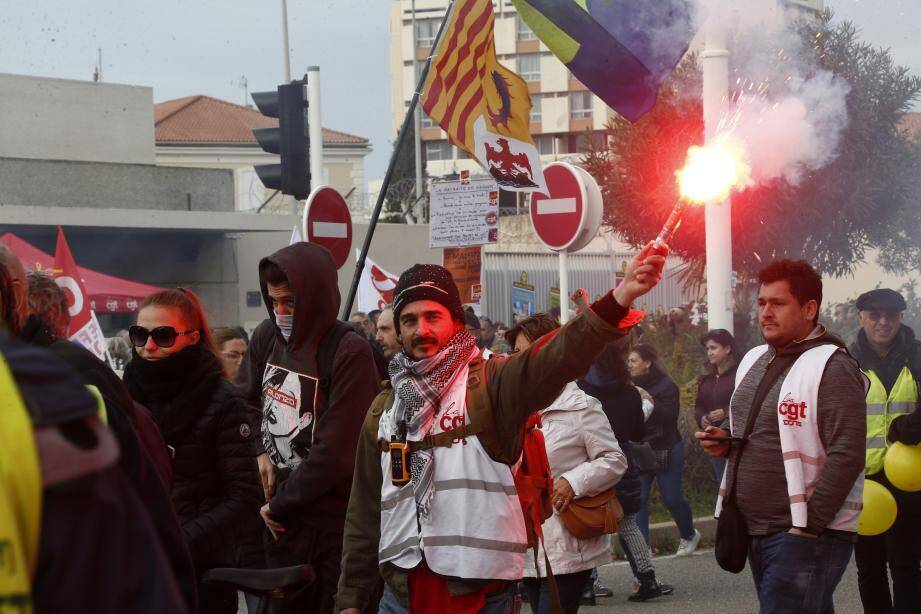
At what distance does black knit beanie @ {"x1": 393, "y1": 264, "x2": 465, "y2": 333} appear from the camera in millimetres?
4090

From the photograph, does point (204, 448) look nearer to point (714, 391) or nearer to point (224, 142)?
point (714, 391)

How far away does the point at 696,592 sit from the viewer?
8.64 m

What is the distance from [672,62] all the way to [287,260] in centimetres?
282

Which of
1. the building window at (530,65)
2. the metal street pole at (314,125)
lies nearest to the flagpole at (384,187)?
the metal street pole at (314,125)

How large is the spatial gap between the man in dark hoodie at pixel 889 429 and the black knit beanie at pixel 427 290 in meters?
3.31

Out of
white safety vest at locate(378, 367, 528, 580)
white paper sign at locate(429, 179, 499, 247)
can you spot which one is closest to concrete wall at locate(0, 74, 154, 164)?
white paper sign at locate(429, 179, 499, 247)

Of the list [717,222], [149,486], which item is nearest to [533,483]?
[149,486]

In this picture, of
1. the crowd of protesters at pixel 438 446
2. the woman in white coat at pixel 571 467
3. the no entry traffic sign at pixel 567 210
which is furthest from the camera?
the no entry traffic sign at pixel 567 210

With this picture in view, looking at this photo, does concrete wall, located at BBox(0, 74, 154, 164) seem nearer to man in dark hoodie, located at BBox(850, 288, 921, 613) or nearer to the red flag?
the red flag

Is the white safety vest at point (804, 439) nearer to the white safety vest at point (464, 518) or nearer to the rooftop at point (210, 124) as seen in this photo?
the white safety vest at point (464, 518)

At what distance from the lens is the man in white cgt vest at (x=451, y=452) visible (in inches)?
153

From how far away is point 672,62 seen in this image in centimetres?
688

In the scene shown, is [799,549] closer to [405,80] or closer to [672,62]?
[672,62]

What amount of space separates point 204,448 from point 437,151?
258 feet
